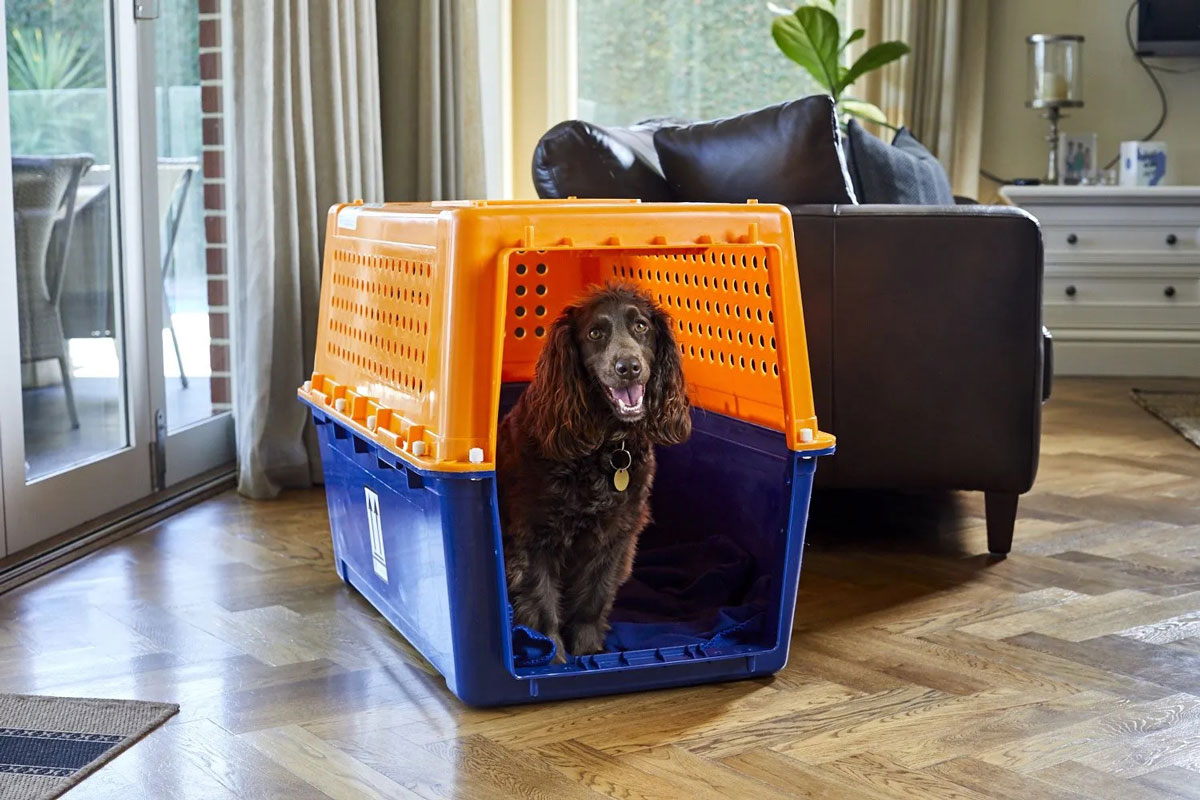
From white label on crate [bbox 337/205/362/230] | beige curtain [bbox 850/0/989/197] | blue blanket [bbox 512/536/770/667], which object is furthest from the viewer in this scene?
beige curtain [bbox 850/0/989/197]

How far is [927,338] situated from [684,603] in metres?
0.74

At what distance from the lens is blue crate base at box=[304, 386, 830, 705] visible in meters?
1.82

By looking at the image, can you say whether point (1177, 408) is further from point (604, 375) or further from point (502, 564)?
point (502, 564)

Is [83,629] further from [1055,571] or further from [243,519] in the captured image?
[1055,571]

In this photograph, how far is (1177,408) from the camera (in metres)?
4.46

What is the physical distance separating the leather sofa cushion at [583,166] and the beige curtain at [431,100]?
40.4 inches

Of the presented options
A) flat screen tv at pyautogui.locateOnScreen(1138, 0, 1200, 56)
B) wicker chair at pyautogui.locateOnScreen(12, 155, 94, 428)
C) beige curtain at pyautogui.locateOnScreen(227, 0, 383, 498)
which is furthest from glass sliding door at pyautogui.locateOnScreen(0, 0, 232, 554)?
flat screen tv at pyautogui.locateOnScreen(1138, 0, 1200, 56)

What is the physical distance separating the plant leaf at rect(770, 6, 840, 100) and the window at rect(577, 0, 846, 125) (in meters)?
0.51

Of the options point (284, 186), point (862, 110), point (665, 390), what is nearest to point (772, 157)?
point (665, 390)

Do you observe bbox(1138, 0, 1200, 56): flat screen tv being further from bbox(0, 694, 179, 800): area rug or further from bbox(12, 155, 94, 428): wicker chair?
bbox(0, 694, 179, 800): area rug

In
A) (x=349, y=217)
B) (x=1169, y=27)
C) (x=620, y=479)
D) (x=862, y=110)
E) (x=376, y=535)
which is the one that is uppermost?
(x=1169, y=27)

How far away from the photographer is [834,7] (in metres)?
5.32

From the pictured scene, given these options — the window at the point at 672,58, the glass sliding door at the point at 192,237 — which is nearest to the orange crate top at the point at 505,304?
the glass sliding door at the point at 192,237

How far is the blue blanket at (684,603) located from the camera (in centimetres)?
203
